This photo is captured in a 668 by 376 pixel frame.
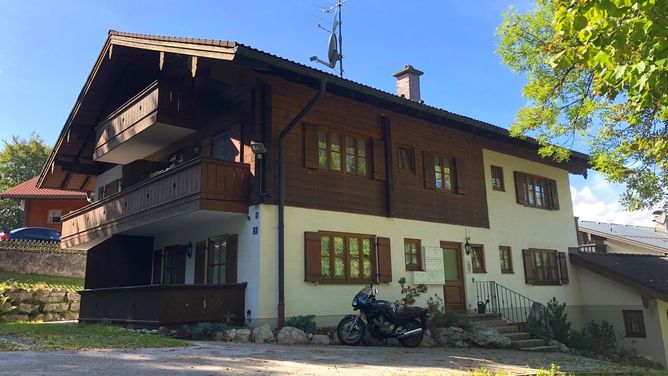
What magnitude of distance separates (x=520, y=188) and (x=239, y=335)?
12.4m

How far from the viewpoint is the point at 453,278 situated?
16266 millimetres

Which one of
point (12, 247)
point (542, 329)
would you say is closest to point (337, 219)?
point (542, 329)

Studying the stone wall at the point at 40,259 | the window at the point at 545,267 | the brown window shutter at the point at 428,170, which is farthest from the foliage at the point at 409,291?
the stone wall at the point at 40,259

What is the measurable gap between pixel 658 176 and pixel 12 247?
24898 millimetres

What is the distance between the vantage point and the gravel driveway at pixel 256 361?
705 centimetres

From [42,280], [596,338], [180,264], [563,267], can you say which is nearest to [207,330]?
[180,264]

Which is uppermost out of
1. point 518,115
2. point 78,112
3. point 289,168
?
point 78,112

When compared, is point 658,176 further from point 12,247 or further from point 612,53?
point 12,247

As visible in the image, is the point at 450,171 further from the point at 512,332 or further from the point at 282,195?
the point at 282,195

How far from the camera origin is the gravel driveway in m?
7.05

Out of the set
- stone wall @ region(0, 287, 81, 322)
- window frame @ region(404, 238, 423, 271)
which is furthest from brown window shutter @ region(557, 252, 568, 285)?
stone wall @ region(0, 287, 81, 322)

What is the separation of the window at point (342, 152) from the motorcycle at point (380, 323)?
3599mm

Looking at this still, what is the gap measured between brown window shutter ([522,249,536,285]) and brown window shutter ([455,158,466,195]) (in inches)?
142

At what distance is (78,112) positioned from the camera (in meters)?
18.0
